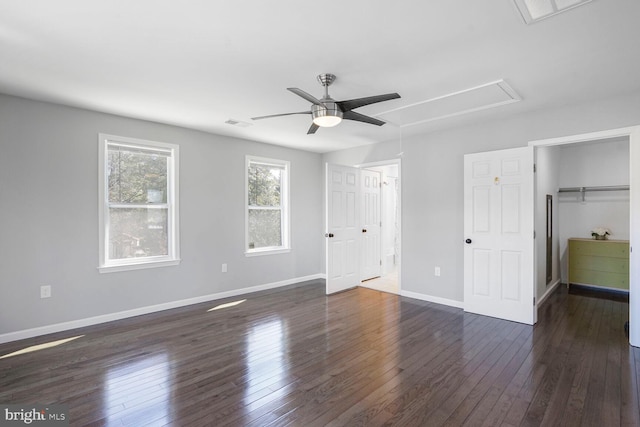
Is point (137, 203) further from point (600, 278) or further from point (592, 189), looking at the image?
point (600, 278)

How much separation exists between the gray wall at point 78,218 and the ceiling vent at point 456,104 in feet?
8.81

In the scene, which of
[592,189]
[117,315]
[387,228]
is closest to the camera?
[117,315]

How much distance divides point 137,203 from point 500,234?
4684 mm

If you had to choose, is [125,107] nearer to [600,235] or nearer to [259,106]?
[259,106]

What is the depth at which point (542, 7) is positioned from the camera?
191cm

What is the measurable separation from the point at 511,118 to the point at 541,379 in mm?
2987

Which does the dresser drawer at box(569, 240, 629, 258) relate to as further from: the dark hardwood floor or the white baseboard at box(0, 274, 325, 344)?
the white baseboard at box(0, 274, 325, 344)

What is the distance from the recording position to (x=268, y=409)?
7.15ft

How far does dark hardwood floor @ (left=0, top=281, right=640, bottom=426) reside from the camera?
7.02 feet

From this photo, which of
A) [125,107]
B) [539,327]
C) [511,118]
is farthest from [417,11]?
[539,327]

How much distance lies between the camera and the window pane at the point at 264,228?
5.46 metres

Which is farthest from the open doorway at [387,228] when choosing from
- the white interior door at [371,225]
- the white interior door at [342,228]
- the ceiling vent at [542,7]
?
the ceiling vent at [542,7]

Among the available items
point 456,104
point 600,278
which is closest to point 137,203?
point 456,104

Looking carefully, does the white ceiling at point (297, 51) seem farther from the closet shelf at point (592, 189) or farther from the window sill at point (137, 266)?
the closet shelf at point (592, 189)
